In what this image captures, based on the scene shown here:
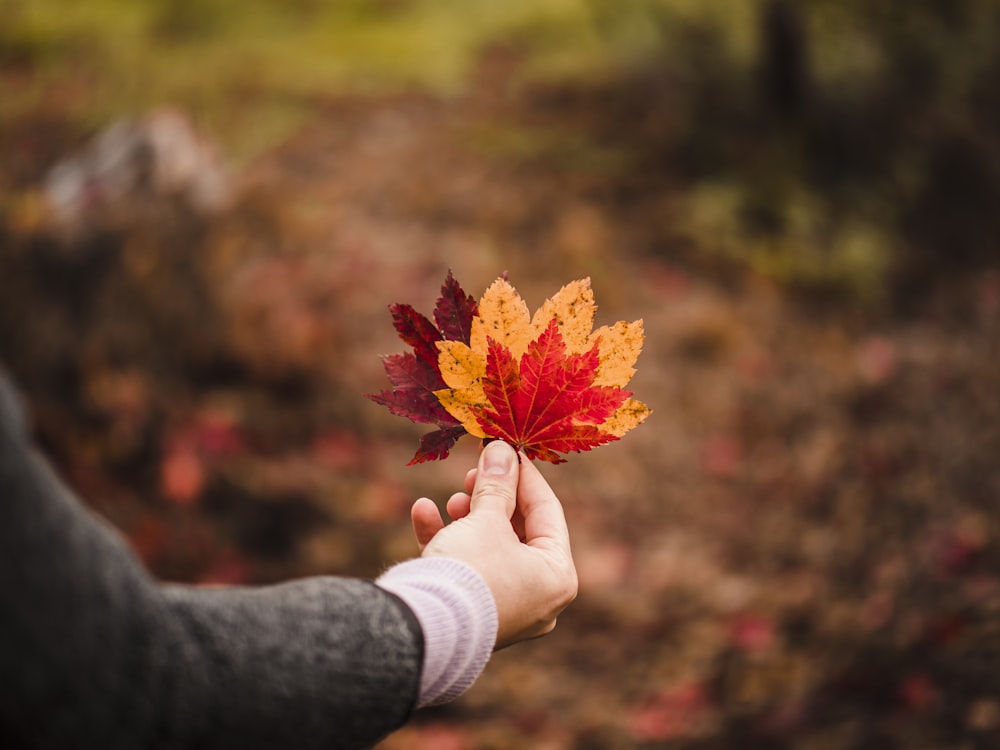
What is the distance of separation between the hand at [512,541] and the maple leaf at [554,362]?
0.10 meters

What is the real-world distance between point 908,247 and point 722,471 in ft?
6.95

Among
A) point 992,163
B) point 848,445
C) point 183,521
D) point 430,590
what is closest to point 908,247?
point 992,163

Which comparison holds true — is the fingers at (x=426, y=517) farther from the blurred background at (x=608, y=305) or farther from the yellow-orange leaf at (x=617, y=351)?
the blurred background at (x=608, y=305)

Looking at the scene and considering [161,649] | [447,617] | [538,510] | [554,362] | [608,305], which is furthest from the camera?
[608,305]

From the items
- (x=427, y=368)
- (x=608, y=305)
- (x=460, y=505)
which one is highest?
(x=608, y=305)

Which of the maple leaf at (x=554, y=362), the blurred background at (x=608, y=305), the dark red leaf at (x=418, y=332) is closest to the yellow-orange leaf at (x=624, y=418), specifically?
the maple leaf at (x=554, y=362)

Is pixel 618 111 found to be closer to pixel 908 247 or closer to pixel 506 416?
pixel 908 247

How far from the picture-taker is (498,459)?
1.04m

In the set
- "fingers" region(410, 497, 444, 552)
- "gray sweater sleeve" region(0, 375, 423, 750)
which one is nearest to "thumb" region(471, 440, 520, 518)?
"fingers" region(410, 497, 444, 552)

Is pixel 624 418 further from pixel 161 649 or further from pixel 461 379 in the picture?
pixel 161 649

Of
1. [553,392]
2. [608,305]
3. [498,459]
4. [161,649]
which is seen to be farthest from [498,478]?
[608,305]

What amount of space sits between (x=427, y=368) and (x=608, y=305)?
326 cm

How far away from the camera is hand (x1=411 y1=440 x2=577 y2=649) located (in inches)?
36.5

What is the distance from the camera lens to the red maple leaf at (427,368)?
1.00 m
